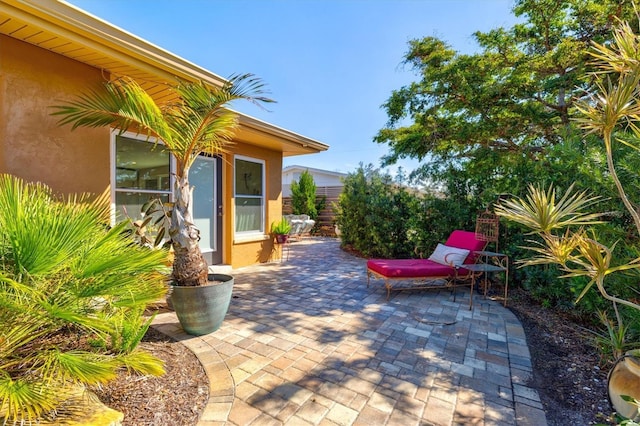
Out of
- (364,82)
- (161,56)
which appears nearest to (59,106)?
(161,56)

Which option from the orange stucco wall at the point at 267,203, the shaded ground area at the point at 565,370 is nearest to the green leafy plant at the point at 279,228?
the orange stucco wall at the point at 267,203

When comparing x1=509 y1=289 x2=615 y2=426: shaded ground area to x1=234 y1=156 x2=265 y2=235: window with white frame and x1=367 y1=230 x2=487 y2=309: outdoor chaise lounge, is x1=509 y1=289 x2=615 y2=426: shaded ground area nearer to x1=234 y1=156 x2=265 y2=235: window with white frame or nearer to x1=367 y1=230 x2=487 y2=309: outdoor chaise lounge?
x1=367 y1=230 x2=487 y2=309: outdoor chaise lounge

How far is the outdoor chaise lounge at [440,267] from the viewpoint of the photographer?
446 centimetres

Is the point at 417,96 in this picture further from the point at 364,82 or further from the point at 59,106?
the point at 59,106

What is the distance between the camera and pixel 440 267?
15.3 ft

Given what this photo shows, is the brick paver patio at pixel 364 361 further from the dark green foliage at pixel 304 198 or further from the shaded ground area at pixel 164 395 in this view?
the dark green foliage at pixel 304 198

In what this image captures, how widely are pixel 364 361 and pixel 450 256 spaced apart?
287 centimetres

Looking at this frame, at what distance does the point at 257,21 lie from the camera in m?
6.30

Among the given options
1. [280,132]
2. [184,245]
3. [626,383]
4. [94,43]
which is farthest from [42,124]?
[626,383]

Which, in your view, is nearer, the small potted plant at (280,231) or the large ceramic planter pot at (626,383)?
the large ceramic planter pot at (626,383)

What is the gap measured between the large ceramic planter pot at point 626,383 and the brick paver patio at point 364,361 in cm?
43

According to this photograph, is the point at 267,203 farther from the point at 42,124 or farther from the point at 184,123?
the point at 42,124

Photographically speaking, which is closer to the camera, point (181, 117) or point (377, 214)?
point (181, 117)

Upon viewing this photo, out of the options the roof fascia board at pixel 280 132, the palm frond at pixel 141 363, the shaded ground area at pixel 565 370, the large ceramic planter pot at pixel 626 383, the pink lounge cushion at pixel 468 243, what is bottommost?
the shaded ground area at pixel 565 370
